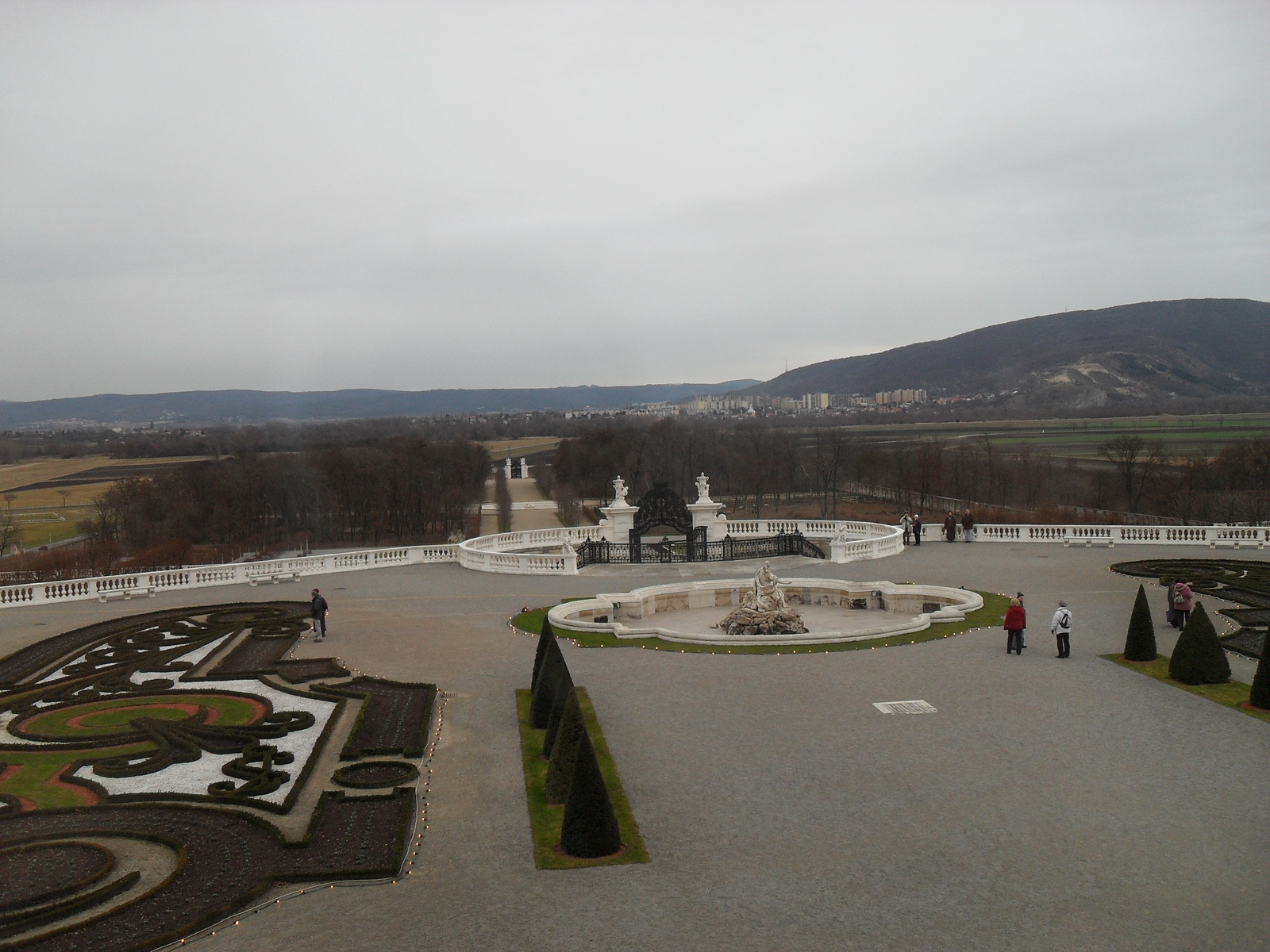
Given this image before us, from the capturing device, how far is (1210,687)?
1809cm

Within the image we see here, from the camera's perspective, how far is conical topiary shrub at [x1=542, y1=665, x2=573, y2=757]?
48.8ft

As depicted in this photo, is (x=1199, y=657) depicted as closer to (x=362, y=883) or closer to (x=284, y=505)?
(x=362, y=883)


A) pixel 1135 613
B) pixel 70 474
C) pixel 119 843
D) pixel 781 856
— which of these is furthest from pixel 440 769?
pixel 70 474

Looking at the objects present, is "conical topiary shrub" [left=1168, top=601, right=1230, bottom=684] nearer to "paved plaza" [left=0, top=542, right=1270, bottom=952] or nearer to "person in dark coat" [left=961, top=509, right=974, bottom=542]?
"paved plaza" [left=0, top=542, right=1270, bottom=952]

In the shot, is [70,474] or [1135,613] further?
[70,474]

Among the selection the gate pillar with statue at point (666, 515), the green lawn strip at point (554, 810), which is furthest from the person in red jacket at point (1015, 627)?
the gate pillar with statue at point (666, 515)

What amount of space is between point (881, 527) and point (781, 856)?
1276 inches

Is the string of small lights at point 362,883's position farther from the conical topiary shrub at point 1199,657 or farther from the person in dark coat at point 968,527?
the person in dark coat at point 968,527

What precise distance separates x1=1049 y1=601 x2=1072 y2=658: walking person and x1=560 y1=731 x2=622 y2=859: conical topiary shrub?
12.8 meters

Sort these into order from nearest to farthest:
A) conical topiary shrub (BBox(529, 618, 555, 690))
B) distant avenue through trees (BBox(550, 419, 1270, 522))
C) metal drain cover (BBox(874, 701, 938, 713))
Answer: metal drain cover (BBox(874, 701, 938, 713)) < conical topiary shrub (BBox(529, 618, 555, 690)) < distant avenue through trees (BBox(550, 419, 1270, 522))

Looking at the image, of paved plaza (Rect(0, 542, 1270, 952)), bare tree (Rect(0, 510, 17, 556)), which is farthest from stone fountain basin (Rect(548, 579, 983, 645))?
bare tree (Rect(0, 510, 17, 556))

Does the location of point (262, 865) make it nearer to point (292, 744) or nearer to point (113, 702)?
point (292, 744)

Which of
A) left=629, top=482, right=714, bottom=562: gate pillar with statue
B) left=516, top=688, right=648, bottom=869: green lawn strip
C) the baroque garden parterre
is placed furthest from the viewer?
left=629, top=482, right=714, bottom=562: gate pillar with statue

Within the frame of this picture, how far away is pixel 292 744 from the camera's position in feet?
52.2
